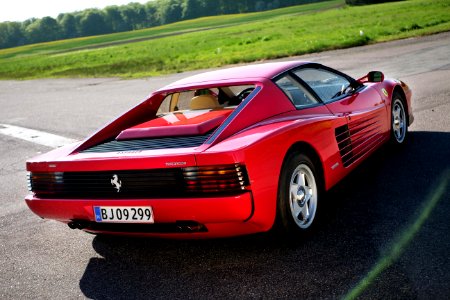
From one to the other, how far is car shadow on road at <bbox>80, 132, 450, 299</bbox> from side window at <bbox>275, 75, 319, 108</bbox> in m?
0.84

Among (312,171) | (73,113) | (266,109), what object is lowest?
(73,113)

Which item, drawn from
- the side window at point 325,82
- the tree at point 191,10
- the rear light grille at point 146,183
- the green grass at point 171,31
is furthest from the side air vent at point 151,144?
the tree at point 191,10

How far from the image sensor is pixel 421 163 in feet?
17.6

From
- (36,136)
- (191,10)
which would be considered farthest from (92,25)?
(36,136)

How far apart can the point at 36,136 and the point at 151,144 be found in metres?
6.87

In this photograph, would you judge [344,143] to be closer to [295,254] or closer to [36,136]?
[295,254]

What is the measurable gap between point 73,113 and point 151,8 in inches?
4909

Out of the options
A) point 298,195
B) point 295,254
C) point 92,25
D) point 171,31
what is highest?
point 298,195

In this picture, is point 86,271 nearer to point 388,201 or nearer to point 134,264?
point 134,264

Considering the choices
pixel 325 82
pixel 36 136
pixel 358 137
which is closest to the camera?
pixel 358 137

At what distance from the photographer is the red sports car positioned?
335 centimetres

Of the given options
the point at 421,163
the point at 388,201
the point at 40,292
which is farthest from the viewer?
the point at 421,163

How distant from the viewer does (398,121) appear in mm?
6004

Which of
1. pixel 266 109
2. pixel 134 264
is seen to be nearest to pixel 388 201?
pixel 266 109
